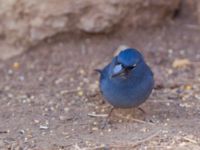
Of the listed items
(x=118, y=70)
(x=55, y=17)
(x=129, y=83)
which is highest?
(x=55, y=17)

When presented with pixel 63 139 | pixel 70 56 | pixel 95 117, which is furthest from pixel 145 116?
pixel 70 56

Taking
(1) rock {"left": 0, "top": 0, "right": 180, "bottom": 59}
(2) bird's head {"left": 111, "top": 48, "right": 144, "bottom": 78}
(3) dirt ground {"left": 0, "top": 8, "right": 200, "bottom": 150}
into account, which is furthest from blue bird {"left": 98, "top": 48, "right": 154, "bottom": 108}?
(1) rock {"left": 0, "top": 0, "right": 180, "bottom": 59}

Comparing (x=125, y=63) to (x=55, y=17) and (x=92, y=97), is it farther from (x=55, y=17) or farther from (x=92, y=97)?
(x=55, y=17)

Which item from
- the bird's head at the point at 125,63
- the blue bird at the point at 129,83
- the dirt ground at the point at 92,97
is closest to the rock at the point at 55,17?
the dirt ground at the point at 92,97

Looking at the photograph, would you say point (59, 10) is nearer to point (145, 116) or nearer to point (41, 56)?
point (41, 56)

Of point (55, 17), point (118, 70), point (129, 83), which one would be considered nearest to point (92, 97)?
point (129, 83)
